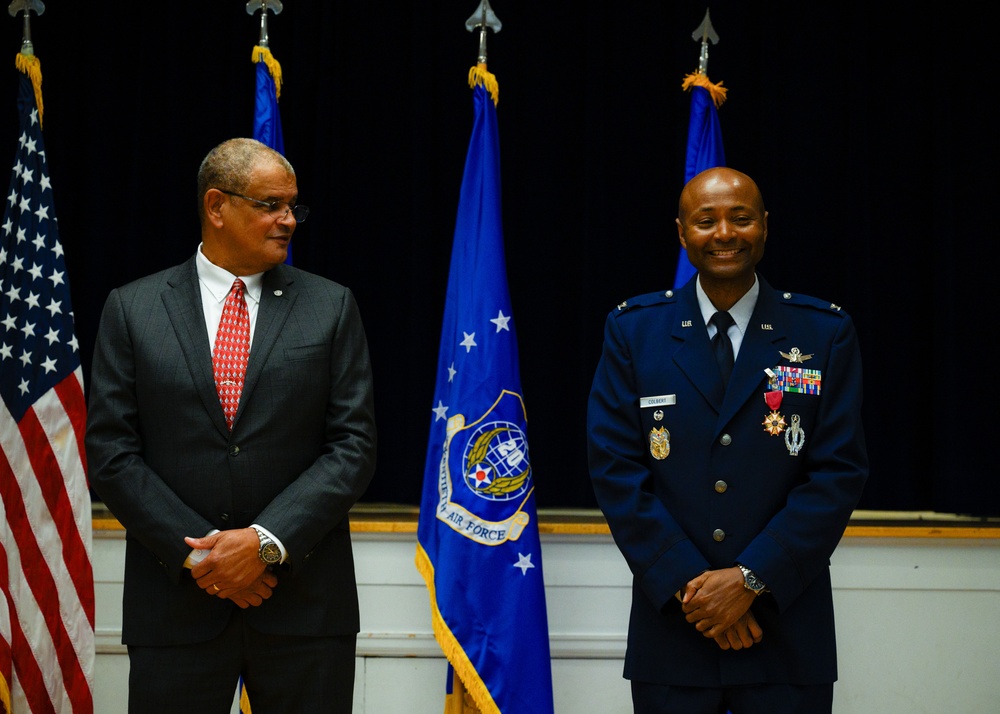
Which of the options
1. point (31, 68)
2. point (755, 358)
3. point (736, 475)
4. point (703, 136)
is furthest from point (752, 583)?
point (31, 68)

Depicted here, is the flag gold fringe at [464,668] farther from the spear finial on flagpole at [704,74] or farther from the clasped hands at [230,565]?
the spear finial on flagpole at [704,74]

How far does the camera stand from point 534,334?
12.2 ft

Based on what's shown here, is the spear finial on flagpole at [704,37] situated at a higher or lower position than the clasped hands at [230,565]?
higher

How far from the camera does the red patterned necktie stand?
2055 mm

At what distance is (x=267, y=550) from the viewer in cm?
193

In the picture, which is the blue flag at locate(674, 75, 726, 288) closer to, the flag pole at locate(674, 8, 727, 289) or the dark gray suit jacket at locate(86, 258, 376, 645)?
the flag pole at locate(674, 8, 727, 289)

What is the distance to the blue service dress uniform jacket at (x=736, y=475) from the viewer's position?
1.92 metres

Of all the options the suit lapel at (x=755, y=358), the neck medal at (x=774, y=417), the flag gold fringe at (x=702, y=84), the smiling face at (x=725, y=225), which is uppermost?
the flag gold fringe at (x=702, y=84)

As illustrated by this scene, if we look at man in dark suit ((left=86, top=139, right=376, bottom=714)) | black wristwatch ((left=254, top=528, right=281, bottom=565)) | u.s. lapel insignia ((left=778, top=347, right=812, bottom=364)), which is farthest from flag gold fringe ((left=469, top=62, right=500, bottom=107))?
black wristwatch ((left=254, top=528, right=281, bottom=565))

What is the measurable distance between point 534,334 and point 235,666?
6.46ft

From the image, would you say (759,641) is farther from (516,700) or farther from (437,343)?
(437,343)

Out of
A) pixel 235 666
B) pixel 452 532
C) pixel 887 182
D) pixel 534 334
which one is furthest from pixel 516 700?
pixel 887 182

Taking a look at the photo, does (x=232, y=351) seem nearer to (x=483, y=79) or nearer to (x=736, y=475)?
(x=736, y=475)

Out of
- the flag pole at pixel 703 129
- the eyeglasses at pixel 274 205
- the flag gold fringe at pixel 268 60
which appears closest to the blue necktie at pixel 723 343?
the eyeglasses at pixel 274 205
